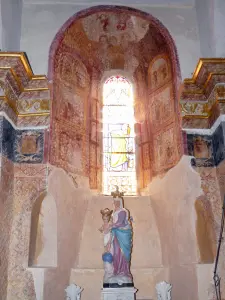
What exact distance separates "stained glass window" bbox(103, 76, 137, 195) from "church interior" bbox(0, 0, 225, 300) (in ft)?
0.09

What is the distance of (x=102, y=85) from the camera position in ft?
31.2

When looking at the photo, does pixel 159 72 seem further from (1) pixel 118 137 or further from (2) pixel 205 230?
(2) pixel 205 230

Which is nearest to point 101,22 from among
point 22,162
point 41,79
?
point 41,79

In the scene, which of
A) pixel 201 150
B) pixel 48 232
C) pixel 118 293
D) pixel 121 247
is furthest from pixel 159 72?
pixel 118 293

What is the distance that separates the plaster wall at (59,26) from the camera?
782cm

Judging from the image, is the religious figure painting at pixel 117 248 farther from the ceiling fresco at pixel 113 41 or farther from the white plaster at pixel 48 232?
the ceiling fresco at pixel 113 41

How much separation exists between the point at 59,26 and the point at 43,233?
4516mm

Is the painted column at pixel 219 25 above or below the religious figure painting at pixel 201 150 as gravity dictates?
above

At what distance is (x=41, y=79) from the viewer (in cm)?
740

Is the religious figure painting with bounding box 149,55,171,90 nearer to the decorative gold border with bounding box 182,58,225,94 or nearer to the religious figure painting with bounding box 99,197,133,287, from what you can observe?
the decorative gold border with bounding box 182,58,225,94

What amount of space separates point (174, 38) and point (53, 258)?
5351 mm

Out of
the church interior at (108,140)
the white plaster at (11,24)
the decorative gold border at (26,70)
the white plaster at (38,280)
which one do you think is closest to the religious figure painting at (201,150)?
the church interior at (108,140)

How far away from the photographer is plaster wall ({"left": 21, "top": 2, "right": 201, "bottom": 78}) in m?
7.82

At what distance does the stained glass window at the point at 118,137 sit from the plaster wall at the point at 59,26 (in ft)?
6.29
